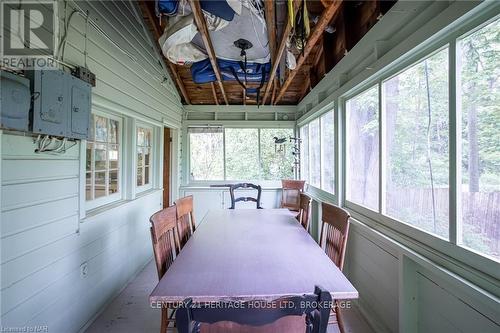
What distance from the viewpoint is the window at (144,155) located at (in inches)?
138

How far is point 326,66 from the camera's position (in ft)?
10.7

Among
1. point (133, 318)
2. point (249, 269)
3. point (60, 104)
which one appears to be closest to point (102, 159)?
point (60, 104)

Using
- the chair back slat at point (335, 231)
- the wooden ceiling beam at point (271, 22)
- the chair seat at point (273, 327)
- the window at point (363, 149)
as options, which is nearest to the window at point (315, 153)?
the window at point (363, 149)

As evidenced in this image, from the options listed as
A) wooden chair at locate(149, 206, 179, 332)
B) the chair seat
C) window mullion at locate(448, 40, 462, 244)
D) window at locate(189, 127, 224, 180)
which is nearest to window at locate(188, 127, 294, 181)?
window at locate(189, 127, 224, 180)

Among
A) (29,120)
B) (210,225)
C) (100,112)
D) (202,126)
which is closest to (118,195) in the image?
(100,112)

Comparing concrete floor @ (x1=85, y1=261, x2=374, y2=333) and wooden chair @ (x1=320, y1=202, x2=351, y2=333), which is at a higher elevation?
wooden chair @ (x1=320, y1=202, x2=351, y2=333)

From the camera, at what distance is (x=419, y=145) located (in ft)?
5.77

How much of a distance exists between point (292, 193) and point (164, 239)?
3.42m

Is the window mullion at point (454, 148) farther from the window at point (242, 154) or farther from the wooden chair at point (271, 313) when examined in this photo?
the window at point (242, 154)

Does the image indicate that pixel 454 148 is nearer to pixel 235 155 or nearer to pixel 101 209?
pixel 101 209

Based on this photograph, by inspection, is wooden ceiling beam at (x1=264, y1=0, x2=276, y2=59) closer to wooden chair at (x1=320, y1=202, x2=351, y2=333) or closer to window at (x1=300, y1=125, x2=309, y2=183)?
wooden chair at (x1=320, y1=202, x2=351, y2=333)

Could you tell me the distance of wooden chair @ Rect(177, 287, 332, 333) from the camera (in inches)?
29.4

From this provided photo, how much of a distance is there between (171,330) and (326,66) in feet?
10.9

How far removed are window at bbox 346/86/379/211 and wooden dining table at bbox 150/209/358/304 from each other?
93 cm
